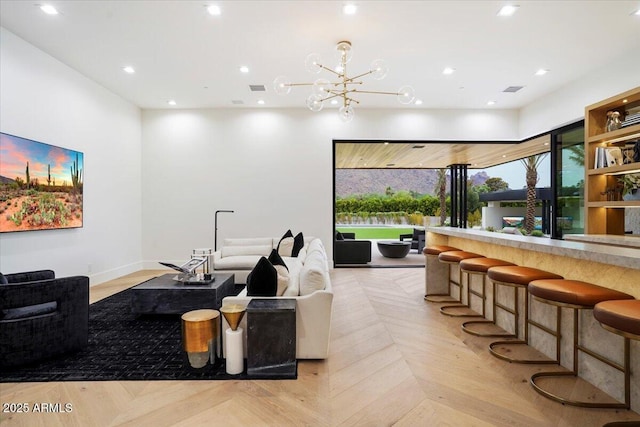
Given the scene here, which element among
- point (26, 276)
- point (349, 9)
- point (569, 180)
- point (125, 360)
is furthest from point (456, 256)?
point (26, 276)

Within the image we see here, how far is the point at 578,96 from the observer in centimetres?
567

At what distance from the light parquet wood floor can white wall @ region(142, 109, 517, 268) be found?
429 centimetres

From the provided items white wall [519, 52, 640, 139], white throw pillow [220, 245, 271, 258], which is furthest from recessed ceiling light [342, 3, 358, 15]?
white throw pillow [220, 245, 271, 258]

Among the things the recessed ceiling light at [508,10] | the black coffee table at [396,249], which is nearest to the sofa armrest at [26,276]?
the recessed ceiling light at [508,10]

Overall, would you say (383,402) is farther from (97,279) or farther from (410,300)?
(97,279)

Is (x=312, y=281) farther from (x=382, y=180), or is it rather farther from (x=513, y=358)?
(x=382, y=180)

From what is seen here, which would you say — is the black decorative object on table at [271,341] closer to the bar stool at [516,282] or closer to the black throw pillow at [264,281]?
the black throw pillow at [264,281]

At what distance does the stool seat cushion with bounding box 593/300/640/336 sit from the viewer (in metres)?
1.71

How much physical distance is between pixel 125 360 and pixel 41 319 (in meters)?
0.75

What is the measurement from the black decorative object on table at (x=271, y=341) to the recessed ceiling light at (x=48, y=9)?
3942mm

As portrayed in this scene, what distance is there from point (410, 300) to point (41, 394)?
412cm

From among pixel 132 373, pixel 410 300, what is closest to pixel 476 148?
pixel 410 300

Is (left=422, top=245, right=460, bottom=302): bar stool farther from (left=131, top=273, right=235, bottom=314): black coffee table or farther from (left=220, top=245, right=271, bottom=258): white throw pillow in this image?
(left=131, top=273, right=235, bottom=314): black coffee table

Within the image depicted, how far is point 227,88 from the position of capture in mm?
6164
